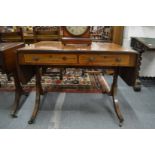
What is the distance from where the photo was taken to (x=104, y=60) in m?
1.56

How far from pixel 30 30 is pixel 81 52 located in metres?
2.77

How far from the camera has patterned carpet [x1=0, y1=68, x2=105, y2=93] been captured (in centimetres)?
263

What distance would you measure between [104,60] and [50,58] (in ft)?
1.67

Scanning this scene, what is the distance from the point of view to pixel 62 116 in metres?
1.93

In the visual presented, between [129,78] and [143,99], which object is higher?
[129,78]

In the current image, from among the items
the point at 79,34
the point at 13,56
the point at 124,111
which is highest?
the point at 79,34

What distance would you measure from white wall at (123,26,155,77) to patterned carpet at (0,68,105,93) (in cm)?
81

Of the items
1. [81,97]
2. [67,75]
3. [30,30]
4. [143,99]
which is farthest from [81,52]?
[30,30]

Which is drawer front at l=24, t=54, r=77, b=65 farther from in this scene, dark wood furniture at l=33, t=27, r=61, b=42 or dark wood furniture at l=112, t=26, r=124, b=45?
dark wood furniture at l=112, t=26, r=124, b=45

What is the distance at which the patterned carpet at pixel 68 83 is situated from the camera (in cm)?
263

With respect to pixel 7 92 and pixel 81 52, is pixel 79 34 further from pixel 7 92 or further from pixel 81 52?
pixel 7 92

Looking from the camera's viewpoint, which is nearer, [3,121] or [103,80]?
[3,121]

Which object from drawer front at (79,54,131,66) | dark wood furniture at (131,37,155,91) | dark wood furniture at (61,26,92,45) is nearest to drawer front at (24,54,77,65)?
drawer front at (79,54,131,66)

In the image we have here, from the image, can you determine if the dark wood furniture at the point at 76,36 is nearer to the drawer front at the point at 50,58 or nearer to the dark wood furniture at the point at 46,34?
the drawer front at the point at 50,58
